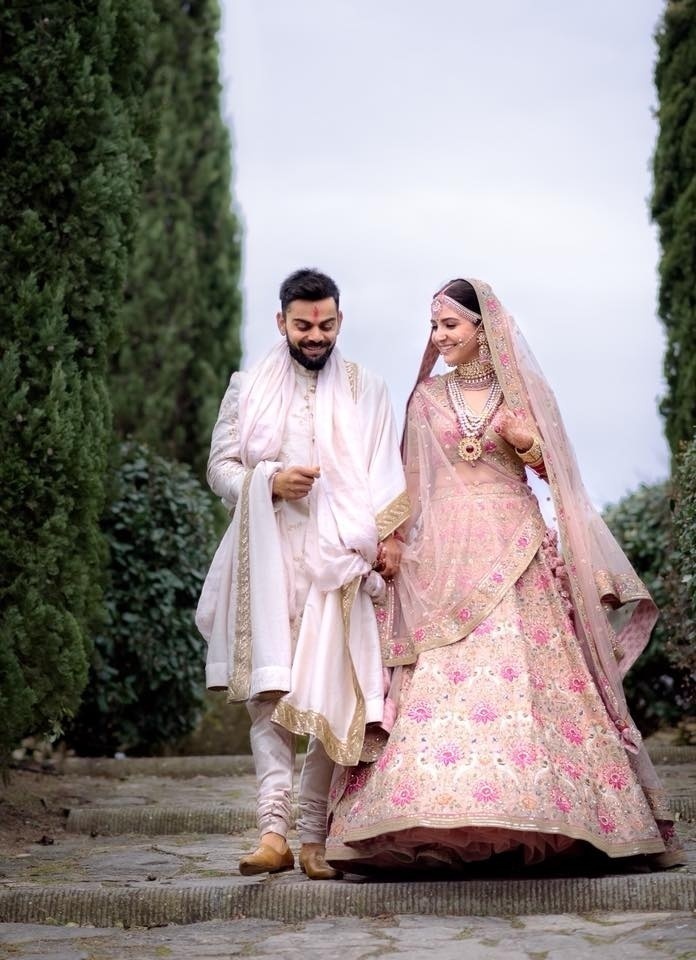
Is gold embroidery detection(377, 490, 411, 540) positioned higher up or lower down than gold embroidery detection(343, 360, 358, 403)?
lower down

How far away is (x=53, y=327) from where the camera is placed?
251 inches

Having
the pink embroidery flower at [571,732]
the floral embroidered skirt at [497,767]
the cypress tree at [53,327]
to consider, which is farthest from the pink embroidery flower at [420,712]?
the cypress tree at [53,327]

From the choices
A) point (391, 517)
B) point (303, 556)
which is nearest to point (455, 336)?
point (391, 517)

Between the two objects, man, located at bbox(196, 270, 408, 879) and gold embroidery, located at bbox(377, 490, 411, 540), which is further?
gold embroidery, located at bbox(377, 490, 411, 540)

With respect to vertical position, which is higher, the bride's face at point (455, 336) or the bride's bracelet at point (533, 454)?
the bride's face at point (455, 336)

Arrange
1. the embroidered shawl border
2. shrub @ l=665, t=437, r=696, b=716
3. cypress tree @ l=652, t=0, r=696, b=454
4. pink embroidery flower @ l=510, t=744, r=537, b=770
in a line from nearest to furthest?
1. pink embroidery flower @ l=510, t=744, r=537, b=770
2. the embroidered shawl border
3. shrub @ l=665, t=437, r=696, b=716
4. cypress tree @ l=652, t=0, r=696, b=454

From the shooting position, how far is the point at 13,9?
21.3 ft

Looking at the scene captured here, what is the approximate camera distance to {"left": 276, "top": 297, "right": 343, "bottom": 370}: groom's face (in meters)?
4.94

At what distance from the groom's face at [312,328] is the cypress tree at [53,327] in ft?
5.44

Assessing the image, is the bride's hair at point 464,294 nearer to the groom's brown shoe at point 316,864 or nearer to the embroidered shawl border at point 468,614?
the embroidered shawl border at point 468,614

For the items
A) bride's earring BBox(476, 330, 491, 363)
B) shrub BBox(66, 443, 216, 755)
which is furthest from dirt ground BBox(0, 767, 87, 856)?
bride's earring BBox(476, 330, 491, 363)

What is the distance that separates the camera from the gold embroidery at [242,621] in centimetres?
473

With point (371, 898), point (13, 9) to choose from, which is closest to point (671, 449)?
point (13, 9)

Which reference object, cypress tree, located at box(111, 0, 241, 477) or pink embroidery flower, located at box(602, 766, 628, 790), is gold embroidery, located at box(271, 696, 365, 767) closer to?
pink embroidery flower, located at box(602, 766, 628, 790)
